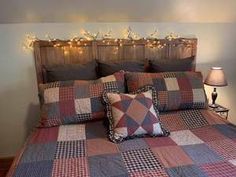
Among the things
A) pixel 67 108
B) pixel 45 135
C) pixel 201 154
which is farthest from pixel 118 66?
pixel 201 154

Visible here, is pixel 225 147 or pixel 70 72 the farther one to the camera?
pixel 70 72

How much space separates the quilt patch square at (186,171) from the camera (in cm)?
116

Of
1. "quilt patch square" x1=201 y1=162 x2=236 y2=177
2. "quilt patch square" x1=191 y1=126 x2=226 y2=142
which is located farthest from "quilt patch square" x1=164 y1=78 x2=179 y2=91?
"quilt patch square" x1=201 y1=162 x2=236 y2=177

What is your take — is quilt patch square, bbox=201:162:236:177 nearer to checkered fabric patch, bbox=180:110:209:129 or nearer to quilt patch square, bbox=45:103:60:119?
checkered fabric patch, bbox=180:110:209:129

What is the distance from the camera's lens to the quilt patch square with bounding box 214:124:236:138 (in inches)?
63.9

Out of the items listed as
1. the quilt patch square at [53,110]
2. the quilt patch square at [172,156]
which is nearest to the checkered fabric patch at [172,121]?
the quilt patch square at [172,156]

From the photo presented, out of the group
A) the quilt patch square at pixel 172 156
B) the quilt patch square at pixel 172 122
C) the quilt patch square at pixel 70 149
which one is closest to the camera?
the quilt patch square at pixel 172 156

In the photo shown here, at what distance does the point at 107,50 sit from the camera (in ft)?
8.08

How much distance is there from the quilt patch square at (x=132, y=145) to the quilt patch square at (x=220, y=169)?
40 cm

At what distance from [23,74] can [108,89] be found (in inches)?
39.9

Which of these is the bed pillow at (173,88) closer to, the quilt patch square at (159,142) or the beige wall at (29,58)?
the quilt patch square at (159,142)

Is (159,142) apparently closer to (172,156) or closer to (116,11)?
(172,156)

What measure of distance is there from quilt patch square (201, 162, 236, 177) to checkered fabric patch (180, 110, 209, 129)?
55 centimetres

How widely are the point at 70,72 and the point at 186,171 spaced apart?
1.37 meters
